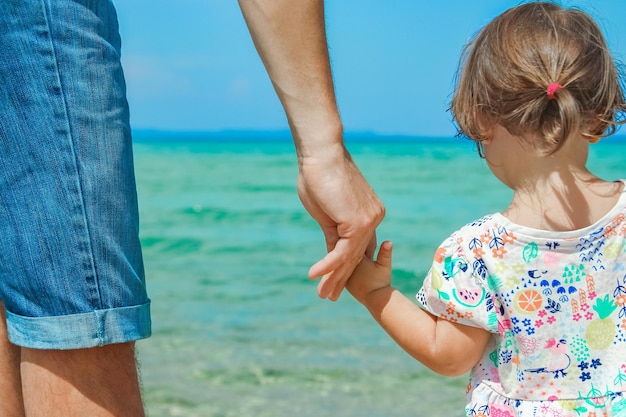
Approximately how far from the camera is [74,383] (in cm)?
179

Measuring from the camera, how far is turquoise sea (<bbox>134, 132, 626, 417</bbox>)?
4535 mm

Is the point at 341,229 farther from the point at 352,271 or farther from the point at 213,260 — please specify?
the point at 213,260

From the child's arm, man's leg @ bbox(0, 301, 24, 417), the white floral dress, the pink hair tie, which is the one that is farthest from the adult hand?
man's leg @ bbox(0, 301, 24, 417)

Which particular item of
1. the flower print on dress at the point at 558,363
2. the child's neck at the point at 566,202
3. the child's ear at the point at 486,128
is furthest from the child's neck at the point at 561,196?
the flower print on dress at the point at 558,363

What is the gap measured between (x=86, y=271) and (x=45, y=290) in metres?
0.09

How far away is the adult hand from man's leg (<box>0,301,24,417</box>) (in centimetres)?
77

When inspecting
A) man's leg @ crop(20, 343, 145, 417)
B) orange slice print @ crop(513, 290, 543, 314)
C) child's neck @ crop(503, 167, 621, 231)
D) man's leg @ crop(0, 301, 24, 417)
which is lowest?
man's leg @ crop(0, 301, 24, 417)

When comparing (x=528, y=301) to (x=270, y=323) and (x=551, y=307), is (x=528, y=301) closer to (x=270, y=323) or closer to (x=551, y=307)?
(x=551, y=307)

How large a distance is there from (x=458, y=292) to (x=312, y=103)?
0.56 metres

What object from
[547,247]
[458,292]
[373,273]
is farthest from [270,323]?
[547,247]

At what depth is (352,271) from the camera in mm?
2186

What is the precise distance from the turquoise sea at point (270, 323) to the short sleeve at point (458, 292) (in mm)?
1706

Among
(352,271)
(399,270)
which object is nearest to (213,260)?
(399,270)

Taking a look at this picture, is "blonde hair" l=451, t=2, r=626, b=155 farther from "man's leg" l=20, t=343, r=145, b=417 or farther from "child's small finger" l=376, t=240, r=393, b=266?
"man's leg" l=20, t=343, r=145, b=417
